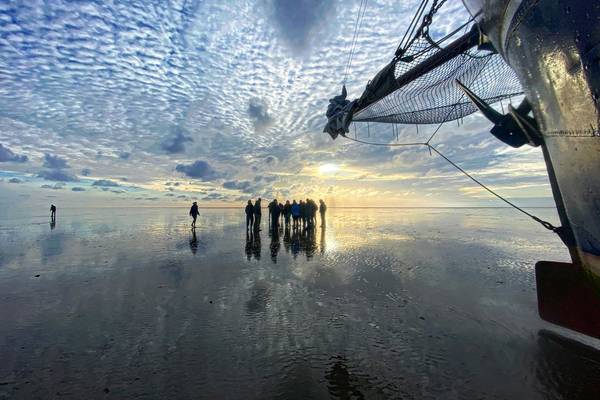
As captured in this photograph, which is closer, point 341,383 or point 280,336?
point 341,383

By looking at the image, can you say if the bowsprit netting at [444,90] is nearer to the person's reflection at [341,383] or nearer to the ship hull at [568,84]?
the ship hull at [568,84]

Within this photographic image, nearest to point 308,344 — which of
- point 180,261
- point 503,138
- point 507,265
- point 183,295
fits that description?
point 183,295

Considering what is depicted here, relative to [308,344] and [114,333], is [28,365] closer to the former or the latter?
[114,333]

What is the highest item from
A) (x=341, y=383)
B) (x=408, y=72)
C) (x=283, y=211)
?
(x=408, y=72)

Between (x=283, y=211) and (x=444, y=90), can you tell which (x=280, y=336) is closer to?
(x=444, y=90)

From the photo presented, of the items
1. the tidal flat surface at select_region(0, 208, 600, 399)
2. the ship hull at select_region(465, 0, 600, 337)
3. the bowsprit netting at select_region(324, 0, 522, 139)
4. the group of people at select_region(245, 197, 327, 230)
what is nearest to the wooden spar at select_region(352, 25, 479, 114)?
the bowsprit netting at select_region(324, 0, 522, 139)

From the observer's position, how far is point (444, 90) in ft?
24.5

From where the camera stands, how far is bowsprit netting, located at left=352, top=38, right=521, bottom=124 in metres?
6.20

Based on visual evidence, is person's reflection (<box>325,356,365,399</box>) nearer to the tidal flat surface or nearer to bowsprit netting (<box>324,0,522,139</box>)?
the tidal flat surface

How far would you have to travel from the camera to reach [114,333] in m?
3.88

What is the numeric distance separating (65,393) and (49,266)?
7.65 metres

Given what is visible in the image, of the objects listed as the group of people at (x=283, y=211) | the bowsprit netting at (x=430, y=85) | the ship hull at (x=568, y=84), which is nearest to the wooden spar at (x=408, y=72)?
the bowsprit netting at (x=430, y=85)

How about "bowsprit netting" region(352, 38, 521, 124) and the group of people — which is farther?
the group of people

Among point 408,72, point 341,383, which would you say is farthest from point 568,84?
point 408,72
